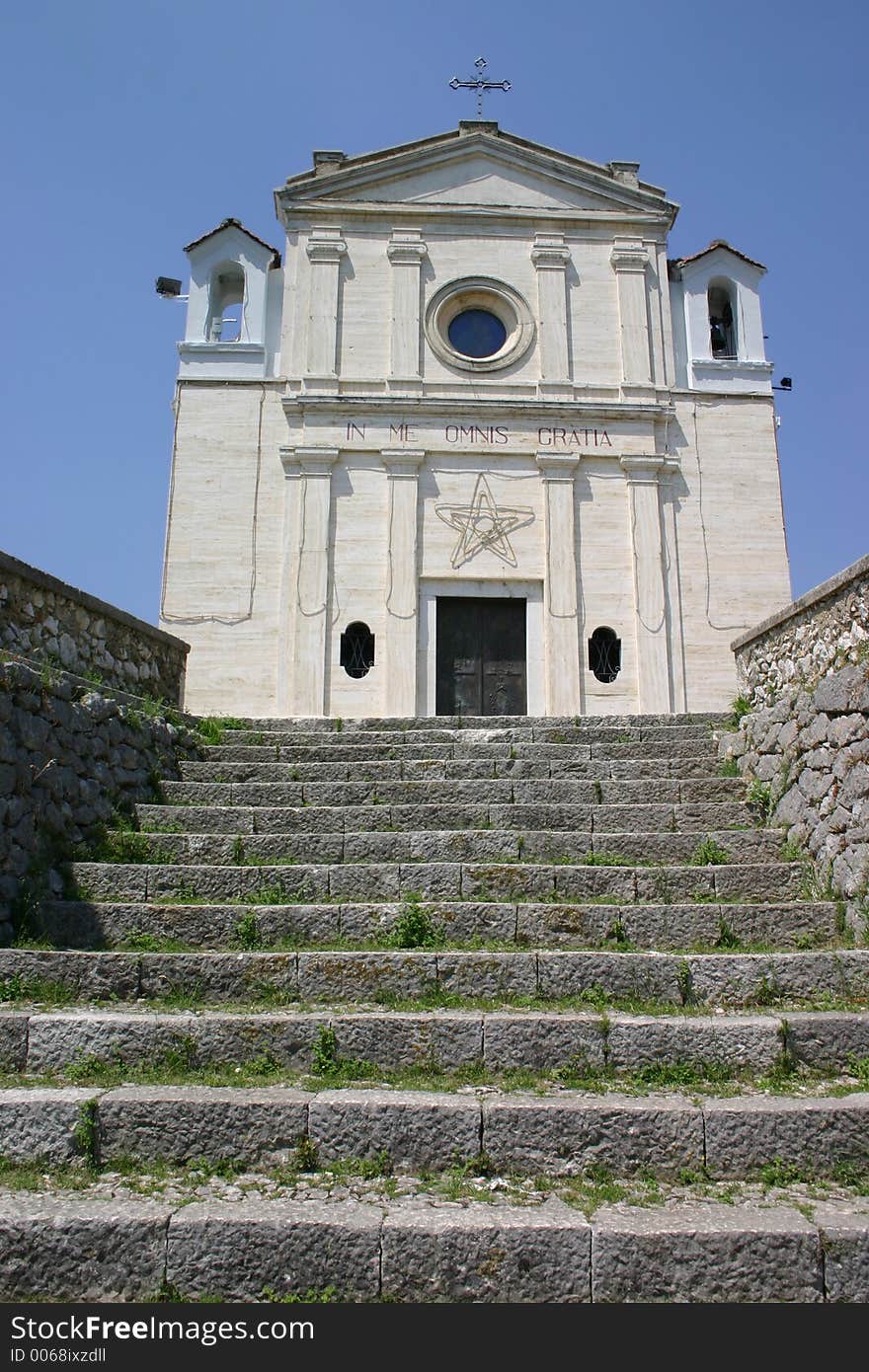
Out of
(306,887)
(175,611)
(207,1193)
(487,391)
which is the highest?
(487,391)

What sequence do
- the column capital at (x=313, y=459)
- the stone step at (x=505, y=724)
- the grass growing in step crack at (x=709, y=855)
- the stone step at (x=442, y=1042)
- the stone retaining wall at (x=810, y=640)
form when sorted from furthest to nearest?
the column capital at (x=313, y=459) → the stone step at (x=505, y=724) → the grass growing in step crack at (x=709, y=855) → the stone retaining wall at (x=810, y=640) → the stone step at (x=442, y=1042)

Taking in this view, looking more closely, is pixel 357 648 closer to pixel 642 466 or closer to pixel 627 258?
pixel 642 466

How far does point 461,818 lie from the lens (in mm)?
7082

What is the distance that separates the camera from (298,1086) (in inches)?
165

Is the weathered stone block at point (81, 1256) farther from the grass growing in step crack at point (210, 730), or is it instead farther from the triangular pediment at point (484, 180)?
the triangular pediment at point (484, 180)

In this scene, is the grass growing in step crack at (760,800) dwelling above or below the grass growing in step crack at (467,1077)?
above

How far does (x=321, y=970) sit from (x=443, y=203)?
15179mm

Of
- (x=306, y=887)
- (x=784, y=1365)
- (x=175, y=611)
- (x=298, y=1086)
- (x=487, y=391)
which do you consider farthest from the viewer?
(x=487, y=391)

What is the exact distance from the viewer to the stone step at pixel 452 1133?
3.88 meters

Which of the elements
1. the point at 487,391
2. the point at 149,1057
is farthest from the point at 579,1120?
the point at 487,391

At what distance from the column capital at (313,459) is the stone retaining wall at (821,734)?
900 centimetres

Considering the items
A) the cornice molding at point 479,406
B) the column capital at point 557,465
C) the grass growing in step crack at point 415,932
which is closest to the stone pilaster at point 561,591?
the column capital at point 557,465

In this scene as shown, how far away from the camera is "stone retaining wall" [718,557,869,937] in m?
→ 6.00

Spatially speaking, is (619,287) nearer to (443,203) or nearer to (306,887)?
(443,203)
